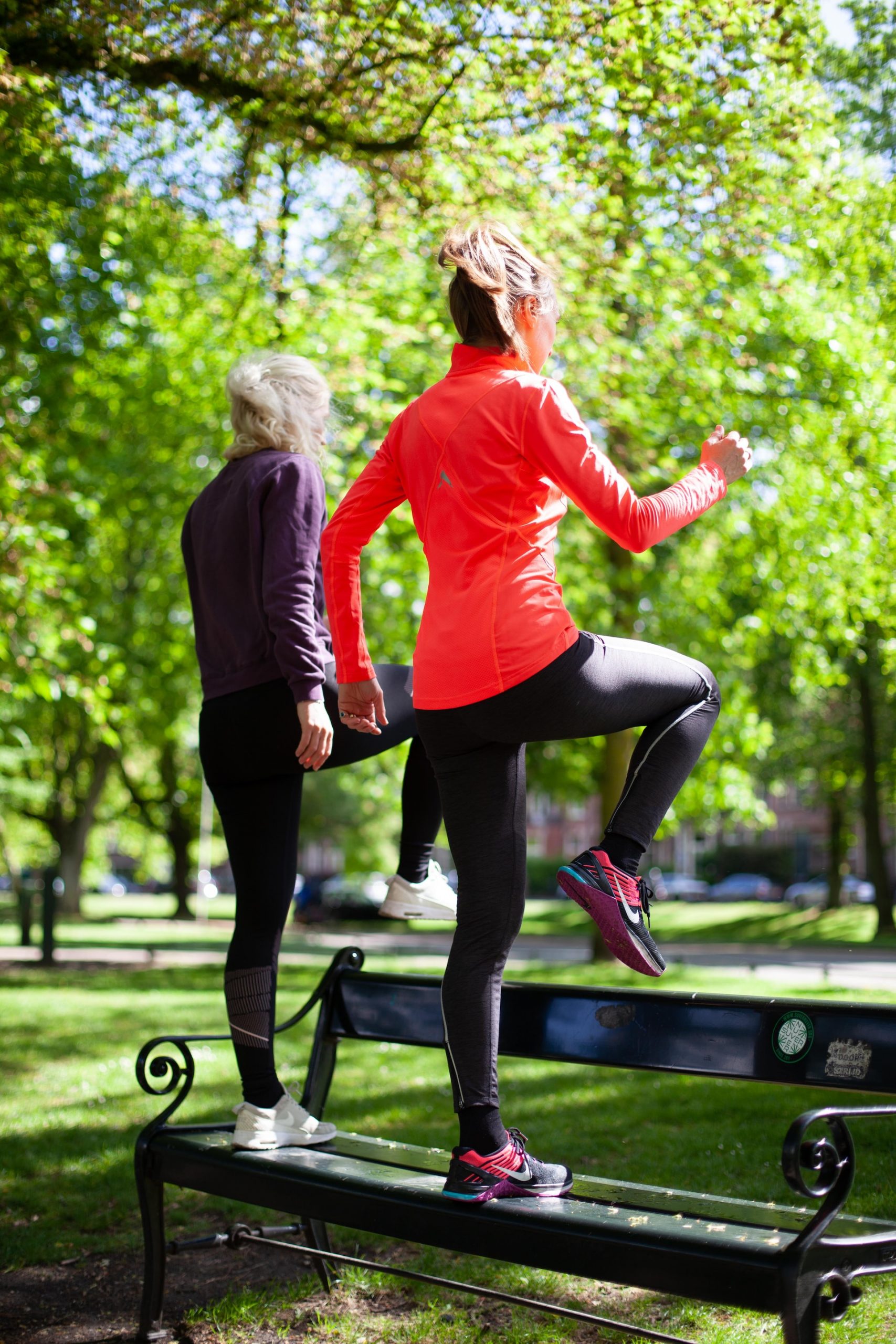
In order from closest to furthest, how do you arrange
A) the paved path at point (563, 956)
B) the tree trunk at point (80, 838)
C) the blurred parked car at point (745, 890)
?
the paved path at point (563, 956), the tree trunk at point (80, 838), the blurred parked car at point (745, 890)

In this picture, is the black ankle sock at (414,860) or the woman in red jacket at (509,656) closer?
the woman in red jacket at (509,656)

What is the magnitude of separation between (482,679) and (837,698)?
26.6m

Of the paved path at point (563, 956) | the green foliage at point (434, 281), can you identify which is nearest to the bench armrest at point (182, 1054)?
the green foliage at point (434, 281)

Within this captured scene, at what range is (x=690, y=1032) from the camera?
3.02m

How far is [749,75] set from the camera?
18.0 feet

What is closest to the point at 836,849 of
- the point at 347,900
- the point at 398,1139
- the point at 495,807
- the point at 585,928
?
the point at 585,928

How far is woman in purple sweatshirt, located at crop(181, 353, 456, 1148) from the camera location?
324 cm

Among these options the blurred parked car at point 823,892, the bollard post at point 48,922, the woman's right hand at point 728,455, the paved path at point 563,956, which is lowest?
the blurred parked car at point 823,892

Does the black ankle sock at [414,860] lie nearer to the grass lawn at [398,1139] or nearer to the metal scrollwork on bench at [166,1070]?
the metal scrollwork on bench at [166,1070]

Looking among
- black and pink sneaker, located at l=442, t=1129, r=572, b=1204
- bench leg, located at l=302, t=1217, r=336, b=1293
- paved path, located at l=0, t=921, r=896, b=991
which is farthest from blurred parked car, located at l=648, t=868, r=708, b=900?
black and pink sneaker, located at l=442, t=1129, r=572, b=1204

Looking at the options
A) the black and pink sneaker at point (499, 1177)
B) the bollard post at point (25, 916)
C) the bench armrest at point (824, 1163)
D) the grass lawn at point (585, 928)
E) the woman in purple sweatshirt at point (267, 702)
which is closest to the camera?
the bench armrest at point (824, 1163)

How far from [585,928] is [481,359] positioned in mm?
30627

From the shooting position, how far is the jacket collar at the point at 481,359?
2717 mm

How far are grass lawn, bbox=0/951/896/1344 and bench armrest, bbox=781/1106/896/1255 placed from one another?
134cm
